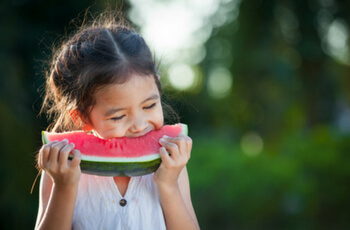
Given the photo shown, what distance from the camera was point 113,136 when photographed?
7.20ft

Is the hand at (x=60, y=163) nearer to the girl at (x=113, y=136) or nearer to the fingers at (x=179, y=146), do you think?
the girl at (x=113, y=136)

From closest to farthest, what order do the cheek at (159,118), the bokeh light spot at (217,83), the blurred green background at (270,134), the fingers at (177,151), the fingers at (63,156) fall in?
the fingers at (63,156) < the fingers at (177,151) < the cheek at (159,118) < the blurred green background at (270,134) < the bokeh light spot at (217,83)

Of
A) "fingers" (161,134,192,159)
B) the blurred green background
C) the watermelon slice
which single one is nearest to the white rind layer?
the watermelon slice

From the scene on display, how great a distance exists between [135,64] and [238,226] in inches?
233

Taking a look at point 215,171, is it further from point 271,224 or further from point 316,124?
point 316,124

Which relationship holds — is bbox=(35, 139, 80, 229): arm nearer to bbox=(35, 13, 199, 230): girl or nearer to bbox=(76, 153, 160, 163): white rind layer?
bbox=(35, 13, 199, 230): girl

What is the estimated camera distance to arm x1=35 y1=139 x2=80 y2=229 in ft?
6.37

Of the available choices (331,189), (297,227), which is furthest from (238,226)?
(331,189)

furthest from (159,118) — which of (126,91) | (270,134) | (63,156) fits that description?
(270,134)

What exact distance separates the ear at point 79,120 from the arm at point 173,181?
48 cm

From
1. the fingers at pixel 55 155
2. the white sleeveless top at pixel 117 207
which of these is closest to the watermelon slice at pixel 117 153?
the white sleeveless top at pixel 117 207

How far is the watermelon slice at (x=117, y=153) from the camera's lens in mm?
2143

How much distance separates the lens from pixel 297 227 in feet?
24.4

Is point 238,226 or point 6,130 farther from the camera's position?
point 238,226
